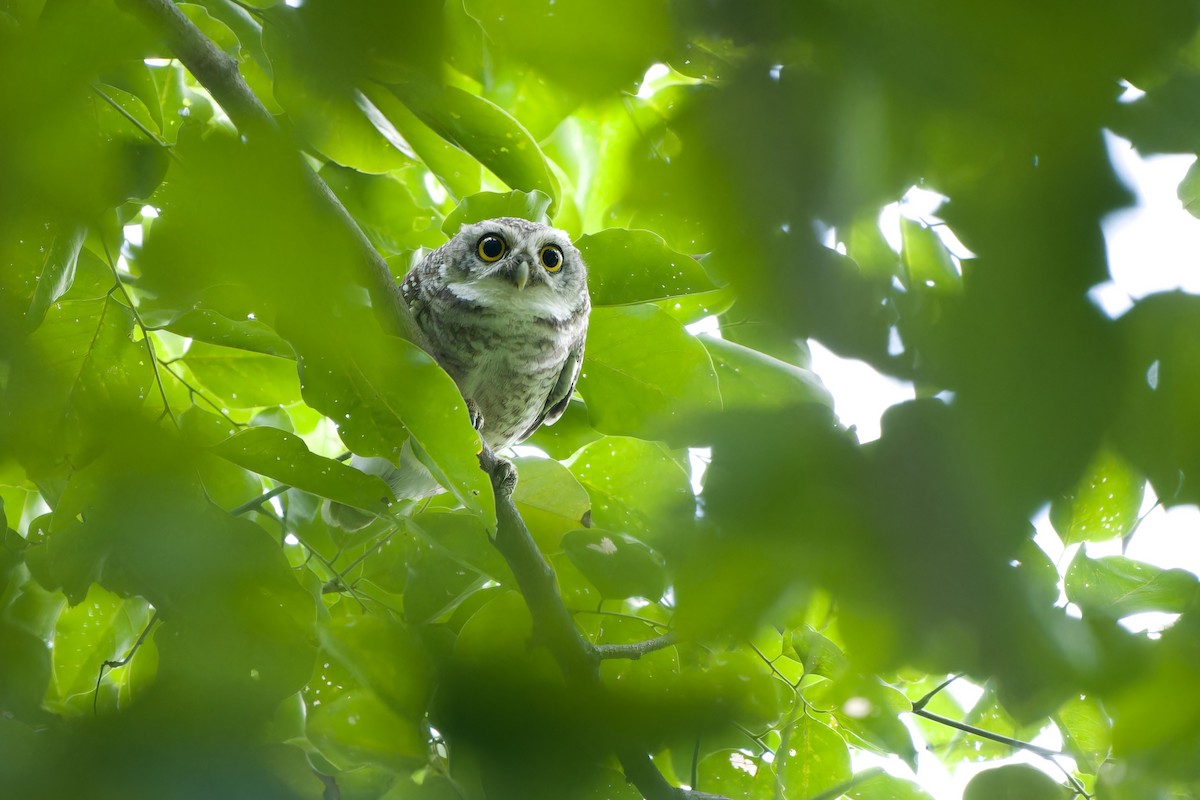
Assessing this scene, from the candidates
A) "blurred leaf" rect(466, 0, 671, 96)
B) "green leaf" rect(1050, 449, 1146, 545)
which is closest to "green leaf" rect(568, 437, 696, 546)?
"green leaf" rect(1050, 449, 1146, 545)

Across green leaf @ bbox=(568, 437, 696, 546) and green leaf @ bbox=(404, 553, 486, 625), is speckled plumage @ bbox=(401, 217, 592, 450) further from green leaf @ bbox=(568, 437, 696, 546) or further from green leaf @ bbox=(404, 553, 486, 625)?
green leaf @ bbox=(404, 553, 486, 625)

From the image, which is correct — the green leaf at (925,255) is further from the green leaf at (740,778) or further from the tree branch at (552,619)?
the green leaf at (740,778)

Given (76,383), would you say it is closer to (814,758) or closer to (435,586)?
(435,586)

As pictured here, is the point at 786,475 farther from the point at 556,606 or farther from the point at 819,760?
the point at 819,760

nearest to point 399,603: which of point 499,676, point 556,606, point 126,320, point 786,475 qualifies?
point 556,606

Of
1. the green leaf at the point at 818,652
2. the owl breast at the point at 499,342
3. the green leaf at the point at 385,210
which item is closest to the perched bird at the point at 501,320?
the owl breast at the point at 499,342

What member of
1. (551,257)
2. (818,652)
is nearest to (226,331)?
(818,652)
